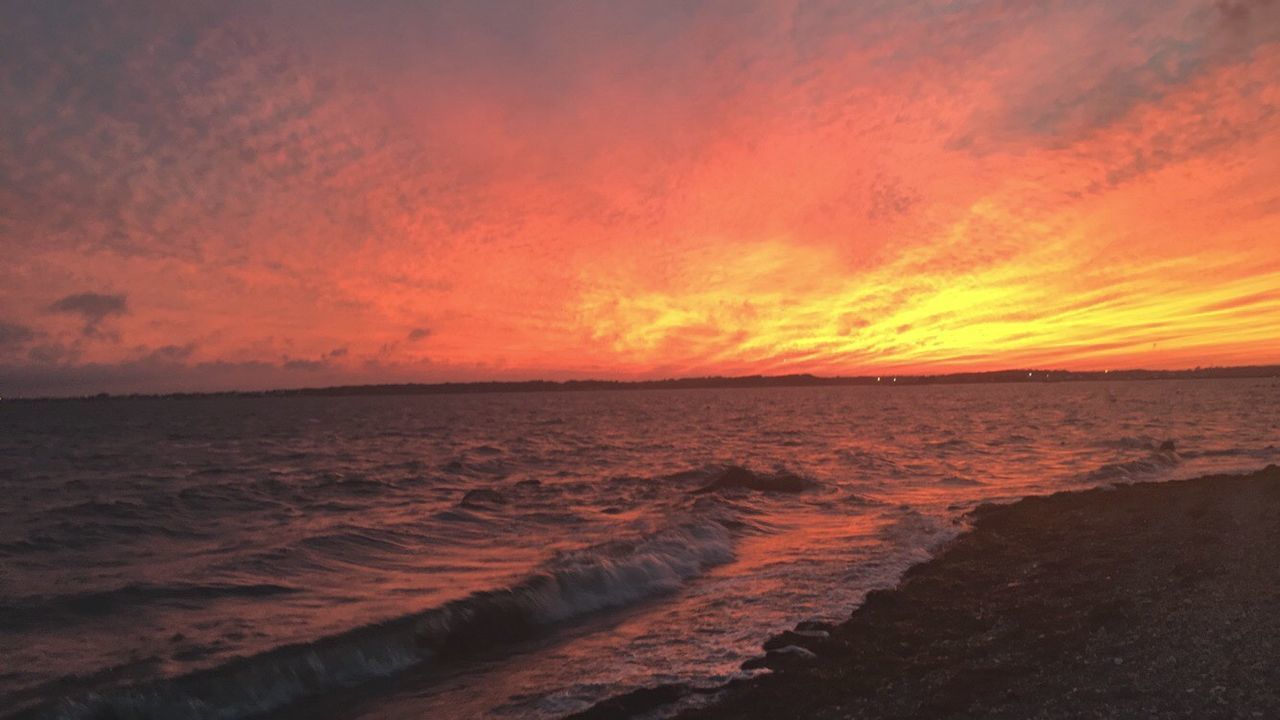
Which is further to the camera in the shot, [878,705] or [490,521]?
[490,521]

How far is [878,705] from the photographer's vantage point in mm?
7570

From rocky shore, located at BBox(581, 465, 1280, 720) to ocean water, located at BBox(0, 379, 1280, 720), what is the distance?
2.98 ft

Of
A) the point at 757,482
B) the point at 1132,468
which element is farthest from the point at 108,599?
the point at 1132,468

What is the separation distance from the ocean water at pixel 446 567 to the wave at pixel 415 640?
0.04 m

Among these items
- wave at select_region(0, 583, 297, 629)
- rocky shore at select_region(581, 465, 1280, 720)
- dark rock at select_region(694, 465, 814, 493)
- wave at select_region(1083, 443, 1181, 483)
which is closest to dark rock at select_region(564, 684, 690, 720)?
rocky shore at select_region(581, 465, 1280, 720)

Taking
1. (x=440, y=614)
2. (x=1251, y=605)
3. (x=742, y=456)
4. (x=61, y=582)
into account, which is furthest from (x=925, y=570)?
(x=742, y=456)

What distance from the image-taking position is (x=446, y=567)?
52.3ft

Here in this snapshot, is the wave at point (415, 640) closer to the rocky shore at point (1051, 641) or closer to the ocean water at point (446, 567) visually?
the ocean water at point (446, 567)

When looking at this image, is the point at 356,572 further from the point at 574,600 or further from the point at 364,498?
the point at 364,498

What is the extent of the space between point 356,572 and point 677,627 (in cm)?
759

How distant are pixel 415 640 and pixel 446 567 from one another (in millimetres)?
4941

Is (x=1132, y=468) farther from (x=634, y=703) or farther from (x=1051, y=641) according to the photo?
(x=634, y=703)

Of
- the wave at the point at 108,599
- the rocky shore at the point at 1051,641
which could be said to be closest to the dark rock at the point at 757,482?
the rocky shore at the point at 1051,641

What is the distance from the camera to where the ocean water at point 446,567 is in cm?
947
